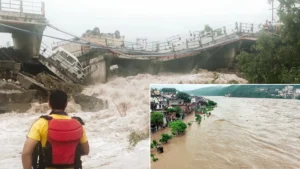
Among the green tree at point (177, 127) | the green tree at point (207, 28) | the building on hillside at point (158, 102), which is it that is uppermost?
the green tree at point (207, 28)

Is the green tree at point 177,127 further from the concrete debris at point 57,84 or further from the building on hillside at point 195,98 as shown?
the concrete debris at point 57,84

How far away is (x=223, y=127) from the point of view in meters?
3.72

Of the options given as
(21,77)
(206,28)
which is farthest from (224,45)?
(21,77)

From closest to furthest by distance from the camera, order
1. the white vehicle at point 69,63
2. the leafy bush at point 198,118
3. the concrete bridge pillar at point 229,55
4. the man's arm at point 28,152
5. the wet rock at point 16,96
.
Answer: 1. the man's arm at point 28,152
2. the leafy bush at point 198,118
3. the wet rock at point 16,96
4. the white vehicle at point 69,63
5. the concrete bridge pillar at point 229,55

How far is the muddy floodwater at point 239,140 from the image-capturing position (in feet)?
11.7

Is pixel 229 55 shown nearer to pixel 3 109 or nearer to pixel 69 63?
pixel 69 63

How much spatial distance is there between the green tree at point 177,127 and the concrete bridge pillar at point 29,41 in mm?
1955

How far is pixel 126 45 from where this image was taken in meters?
4.83

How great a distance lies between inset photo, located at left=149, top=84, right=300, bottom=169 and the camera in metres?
3.58

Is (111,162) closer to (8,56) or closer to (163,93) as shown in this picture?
(163,93)

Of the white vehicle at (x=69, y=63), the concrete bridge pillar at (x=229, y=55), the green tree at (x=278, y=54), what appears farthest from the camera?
the concrete bridge pillar at (x=229, y=55)

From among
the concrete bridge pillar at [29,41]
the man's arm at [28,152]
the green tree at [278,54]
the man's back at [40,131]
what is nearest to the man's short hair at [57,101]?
the man's back at [40,131]

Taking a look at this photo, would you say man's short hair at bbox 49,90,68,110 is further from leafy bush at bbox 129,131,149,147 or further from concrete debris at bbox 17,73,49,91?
concrete debris at bbox 17,73,49,91

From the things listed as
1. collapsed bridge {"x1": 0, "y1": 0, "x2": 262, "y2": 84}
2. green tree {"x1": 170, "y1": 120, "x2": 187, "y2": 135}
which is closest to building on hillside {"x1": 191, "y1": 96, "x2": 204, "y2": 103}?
green tree {"x1": 170, "y1": 120, "x2": 187, "y2": 135}
